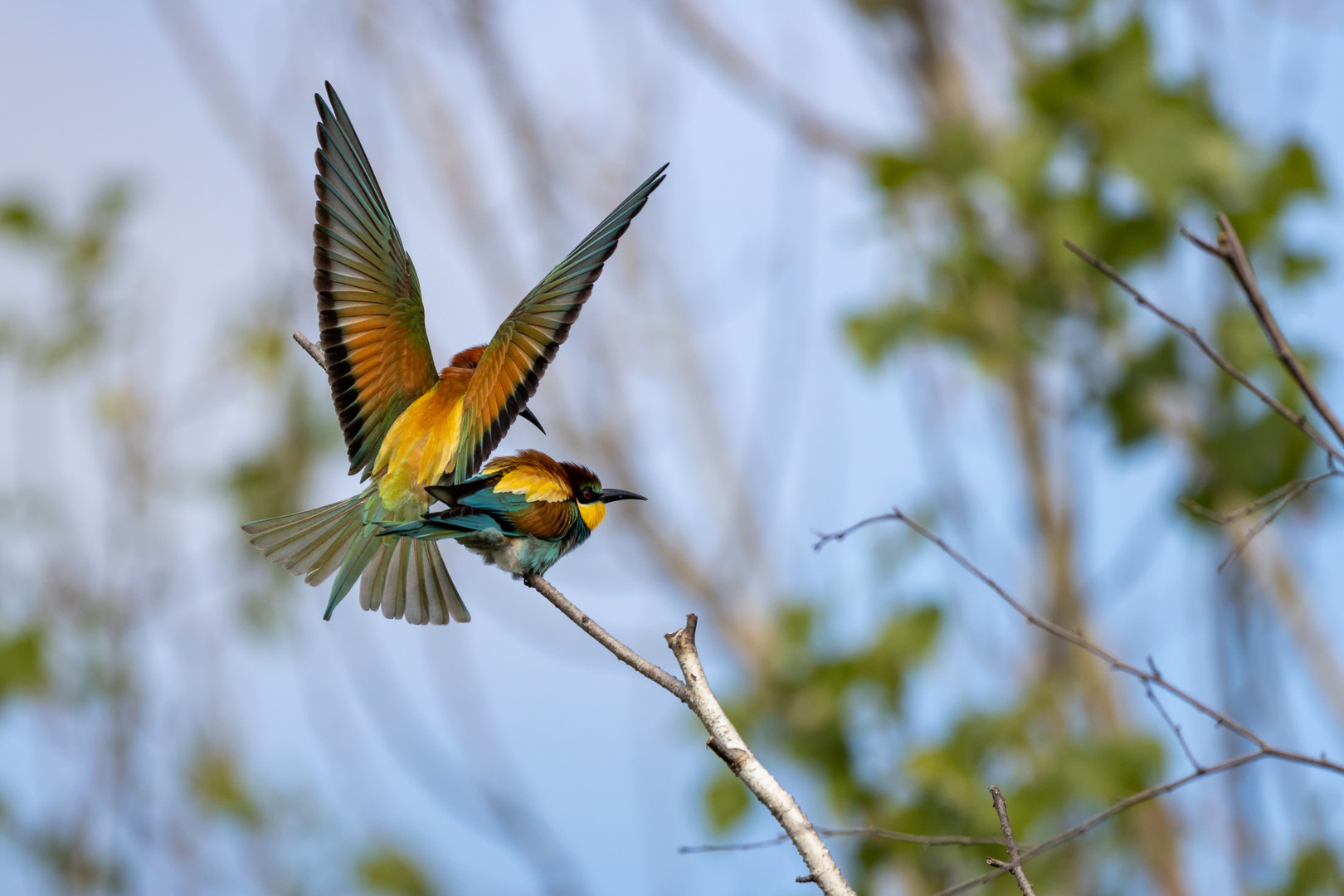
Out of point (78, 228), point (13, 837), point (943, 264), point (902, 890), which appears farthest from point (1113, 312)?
point (13, 837)

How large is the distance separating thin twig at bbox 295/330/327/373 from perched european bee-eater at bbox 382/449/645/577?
241mm

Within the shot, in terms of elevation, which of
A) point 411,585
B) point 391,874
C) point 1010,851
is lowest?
point 1010,851

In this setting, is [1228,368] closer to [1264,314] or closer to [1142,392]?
[1264,314]

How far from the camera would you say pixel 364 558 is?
1.69m

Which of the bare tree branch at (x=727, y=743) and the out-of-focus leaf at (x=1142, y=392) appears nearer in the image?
the bare tree branch at (x=727, y=743)

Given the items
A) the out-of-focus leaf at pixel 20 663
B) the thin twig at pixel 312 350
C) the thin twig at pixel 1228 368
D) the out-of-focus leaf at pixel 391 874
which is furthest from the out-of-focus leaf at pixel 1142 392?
the out-of-focus leaf at pixel 20 663

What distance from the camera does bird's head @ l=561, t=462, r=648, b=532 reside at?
1754 mm

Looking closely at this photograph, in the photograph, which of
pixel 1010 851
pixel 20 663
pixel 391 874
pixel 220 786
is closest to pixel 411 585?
pixel 1010 851

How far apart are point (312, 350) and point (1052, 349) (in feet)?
7.88

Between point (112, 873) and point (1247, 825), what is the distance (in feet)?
12.8

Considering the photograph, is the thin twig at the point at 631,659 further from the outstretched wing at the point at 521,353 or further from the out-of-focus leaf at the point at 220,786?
the out-of-focus leaf at the point at 220,786

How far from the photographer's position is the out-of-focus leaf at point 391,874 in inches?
186

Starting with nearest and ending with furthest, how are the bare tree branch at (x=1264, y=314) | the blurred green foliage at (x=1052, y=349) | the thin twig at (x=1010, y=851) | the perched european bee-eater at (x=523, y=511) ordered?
the thin twig at (x=1010, y=851) < the bare tree branch at (x=1264, y=314) < the perched european bee-eater at (x=523, y=511) < the blurred green foliage at (x=1052, y=349)

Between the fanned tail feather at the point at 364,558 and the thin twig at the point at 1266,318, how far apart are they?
3.45 feet
